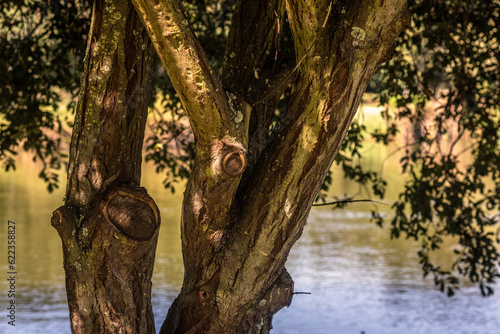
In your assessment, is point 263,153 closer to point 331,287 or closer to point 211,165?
point 211,165

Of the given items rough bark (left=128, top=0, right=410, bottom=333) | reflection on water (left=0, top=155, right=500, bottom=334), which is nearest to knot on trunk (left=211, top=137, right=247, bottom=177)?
rough bark (left=128, top=0, right=410, bottom=333)

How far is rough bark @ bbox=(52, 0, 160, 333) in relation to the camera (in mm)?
3318

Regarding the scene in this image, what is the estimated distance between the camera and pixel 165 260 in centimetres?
1190

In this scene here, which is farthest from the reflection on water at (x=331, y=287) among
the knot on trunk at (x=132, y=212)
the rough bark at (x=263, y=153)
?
the knot on trunk at (x=132, y=212)

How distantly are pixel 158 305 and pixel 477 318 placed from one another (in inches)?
170

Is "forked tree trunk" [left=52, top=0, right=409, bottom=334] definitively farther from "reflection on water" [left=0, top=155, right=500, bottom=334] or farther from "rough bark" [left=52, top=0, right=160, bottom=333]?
"reflection on water" [left=0, top=155, right=500, bottom=334]

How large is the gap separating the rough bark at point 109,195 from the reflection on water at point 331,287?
530cm

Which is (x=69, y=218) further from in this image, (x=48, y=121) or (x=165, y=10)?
(x=48, y=121)

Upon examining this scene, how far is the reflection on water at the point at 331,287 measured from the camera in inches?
354

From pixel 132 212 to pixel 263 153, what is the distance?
72 centimetres

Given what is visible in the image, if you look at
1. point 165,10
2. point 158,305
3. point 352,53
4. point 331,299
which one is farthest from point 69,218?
point 331,299

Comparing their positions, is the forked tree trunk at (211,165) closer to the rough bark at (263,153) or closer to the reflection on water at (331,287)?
the rough bark at (263,153)

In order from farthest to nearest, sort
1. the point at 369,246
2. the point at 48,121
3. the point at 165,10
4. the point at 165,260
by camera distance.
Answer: the point at 369,246
the point at 165,260
the point at 48,121
the point at 165,10

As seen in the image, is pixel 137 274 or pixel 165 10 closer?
pixel 165 10
